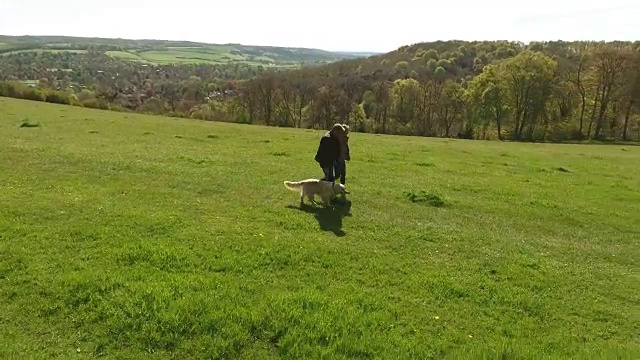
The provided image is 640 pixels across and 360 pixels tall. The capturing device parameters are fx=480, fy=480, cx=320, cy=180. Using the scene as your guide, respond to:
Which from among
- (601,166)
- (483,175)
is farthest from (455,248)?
(601,166)

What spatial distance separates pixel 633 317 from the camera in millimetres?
8727

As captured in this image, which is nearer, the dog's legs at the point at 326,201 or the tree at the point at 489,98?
the dog's legs at the point at 326,201

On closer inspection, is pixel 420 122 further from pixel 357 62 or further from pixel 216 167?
pixel 357 62

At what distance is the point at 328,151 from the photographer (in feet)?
46.1

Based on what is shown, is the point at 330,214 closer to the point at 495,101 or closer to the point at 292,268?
the point at 292,268


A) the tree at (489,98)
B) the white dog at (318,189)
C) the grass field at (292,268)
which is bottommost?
the grass field at (292,268)

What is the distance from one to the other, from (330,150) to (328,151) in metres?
0.07

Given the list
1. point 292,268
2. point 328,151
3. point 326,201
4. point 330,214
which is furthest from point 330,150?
point 292,268

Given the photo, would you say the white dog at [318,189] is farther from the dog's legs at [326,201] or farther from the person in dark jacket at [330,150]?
the person in dark jacket at [330,150]

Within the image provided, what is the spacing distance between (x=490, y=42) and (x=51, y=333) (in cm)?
15005

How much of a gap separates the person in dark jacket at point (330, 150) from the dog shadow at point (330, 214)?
0.99m

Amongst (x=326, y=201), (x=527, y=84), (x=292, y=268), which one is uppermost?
(x=527, y=84)

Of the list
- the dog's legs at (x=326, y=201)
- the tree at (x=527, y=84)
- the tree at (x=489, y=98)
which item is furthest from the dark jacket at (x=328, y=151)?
the tree at (x=489, y=98)

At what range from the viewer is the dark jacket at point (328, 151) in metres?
14.0
